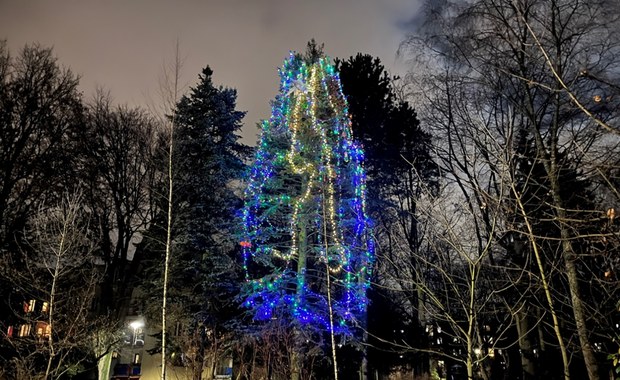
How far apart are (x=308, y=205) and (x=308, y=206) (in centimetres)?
5

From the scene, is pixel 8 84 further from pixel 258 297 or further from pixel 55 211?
pixel 258 297

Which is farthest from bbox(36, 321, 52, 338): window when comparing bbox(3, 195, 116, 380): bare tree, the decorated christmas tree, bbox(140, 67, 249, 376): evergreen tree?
the decorated christmas tree

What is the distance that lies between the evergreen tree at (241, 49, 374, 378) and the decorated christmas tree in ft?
0.12

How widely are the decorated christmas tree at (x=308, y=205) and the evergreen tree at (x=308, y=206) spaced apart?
0.12 ft

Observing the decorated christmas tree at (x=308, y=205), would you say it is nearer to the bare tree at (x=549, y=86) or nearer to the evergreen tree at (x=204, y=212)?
the evergreen tree at (x=204, y=212)

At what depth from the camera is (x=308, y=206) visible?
49.3ft

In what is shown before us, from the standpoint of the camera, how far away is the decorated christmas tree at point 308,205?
1406 cm

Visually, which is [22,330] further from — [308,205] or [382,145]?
[382,145]

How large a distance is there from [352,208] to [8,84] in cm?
1358

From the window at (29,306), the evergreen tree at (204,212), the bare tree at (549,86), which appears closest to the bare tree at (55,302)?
the window at (29,306)

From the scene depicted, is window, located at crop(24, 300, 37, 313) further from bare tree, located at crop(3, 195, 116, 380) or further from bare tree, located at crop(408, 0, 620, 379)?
bare tree, located at crop(408, 0, 620, 379)

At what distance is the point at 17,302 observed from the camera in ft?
48.0

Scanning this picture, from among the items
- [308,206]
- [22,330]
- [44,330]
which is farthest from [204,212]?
[22,330]

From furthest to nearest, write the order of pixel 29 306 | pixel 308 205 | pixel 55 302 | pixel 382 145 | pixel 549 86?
pixel 382 145
pixel 308 205
pixel 29 306
pixel 55 302
pixel 549 86
